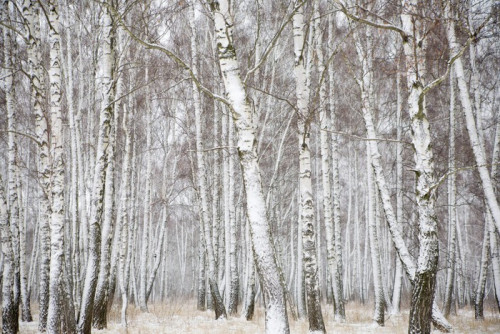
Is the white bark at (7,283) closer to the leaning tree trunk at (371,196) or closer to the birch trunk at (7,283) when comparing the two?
the birch trunk at (7,283)

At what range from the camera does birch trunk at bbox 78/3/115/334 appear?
5646mm

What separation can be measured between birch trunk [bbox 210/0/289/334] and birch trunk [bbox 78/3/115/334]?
2.83 m

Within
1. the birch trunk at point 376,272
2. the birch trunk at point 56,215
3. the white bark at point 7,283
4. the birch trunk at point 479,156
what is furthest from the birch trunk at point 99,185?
the birch trunk at point 479,156

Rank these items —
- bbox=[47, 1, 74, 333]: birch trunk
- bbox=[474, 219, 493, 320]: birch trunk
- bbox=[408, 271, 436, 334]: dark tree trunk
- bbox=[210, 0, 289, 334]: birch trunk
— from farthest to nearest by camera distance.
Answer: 1. bbox=[474, 219, 493, 320]: birch trunk
2. bbox=[47, 1, 74, 333]: birch trunk
3. bbox=[408, 271, 436, 334]: dark tree trunk
4. bbox=[210, 0, 289, 334]: birch trunk

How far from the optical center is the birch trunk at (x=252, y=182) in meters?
3.79

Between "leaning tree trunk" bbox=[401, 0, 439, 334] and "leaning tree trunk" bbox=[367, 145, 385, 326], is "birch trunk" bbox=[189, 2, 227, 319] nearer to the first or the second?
"leaning tree trunk" bbox=[367, 145, 385, 326]

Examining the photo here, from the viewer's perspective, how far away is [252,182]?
405 cm

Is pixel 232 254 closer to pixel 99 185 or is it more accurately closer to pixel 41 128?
pixel 99 185

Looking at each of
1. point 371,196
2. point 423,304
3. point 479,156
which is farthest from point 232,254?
point 479,156

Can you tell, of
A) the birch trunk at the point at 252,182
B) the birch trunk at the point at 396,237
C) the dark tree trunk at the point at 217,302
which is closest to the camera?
the birch trunk at the point at 252,182

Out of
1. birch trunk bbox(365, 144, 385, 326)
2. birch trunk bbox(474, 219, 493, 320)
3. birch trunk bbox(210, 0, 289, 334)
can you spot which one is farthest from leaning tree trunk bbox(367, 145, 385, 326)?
birch trunk bbox(210, 0, 289, 334)

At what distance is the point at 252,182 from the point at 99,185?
330cm

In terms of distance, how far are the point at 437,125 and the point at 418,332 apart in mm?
11734

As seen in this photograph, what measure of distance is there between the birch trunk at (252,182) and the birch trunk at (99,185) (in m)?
2.83
